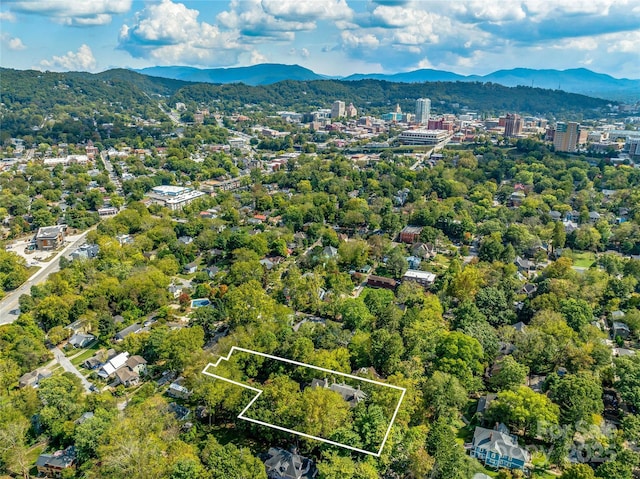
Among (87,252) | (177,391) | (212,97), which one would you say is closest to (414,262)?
(177,391)

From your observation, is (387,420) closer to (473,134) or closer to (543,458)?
(543,458)

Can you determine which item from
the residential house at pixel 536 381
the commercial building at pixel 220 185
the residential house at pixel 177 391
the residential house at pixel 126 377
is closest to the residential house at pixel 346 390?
the residential house at pixel 177 391

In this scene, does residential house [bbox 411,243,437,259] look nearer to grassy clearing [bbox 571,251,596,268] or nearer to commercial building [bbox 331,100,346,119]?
grassy clearing [bbox 571,251,596,268]

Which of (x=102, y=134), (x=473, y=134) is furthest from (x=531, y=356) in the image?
(x=102, y=134)

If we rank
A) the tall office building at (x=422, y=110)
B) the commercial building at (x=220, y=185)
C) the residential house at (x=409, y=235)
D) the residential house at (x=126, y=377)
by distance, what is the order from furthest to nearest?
the tall office building at (x=422, y=110) < the commercial building at (x=220, y=185) < the residential house at (x=409, y=235) < the residential house at (x=126, y=377)

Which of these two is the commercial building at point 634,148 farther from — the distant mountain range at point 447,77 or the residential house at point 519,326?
the distant mountain range at point 447,77

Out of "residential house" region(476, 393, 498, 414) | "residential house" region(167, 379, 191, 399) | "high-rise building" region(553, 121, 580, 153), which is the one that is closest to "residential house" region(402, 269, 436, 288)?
"residential house" region(476, 393, 498, 414)

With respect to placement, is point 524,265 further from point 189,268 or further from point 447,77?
point 447,77

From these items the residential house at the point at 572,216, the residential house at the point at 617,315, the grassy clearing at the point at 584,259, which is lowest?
the residential house at the point at 617,315
